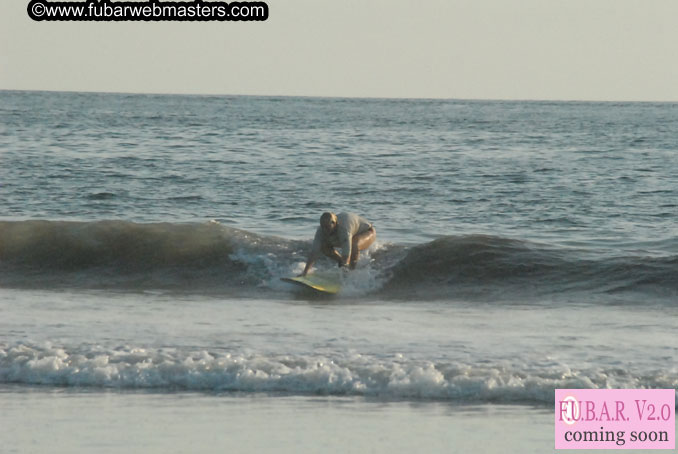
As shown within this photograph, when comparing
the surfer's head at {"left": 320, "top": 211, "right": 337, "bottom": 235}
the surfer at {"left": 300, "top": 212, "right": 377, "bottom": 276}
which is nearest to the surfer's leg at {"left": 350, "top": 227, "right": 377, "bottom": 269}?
the surfer at {"left": 300, "top": 212, "right": 377, "bottom": 276}

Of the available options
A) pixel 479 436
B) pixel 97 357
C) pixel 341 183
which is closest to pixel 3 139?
pixel 341 183

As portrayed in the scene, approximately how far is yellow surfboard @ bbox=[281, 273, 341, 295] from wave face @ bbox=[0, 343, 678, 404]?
5.00 m

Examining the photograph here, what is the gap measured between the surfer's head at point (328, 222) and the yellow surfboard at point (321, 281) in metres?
0.81

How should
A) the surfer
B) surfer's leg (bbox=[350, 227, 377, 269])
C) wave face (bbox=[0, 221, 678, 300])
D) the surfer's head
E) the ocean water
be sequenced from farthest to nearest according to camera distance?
1. wave face (bbox=[0, 221, 678, 300])
2. surfer's leg (bbox=[350, 227, 377, 269])
3. the surfer
4. the surfer's head
5. the ocean water

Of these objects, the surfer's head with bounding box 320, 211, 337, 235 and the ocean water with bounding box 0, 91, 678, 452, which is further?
the surfer's head with bounding box 320, 211, 337, 235

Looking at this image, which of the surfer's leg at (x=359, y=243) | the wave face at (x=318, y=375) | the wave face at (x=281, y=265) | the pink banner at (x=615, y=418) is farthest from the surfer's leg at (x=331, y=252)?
the pink banner at (x=615, y=418)

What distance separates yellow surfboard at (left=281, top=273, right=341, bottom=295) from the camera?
1534 centimetres

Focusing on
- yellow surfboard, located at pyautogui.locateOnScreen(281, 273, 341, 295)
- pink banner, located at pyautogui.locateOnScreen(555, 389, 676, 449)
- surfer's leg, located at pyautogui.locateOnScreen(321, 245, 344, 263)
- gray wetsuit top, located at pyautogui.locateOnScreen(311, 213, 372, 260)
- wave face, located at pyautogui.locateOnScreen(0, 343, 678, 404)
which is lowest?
pink banner, located at pyautogui.locateOnScreen(555, 389, 676, 449)

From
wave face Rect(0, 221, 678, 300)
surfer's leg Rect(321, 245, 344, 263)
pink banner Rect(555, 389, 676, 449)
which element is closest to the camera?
pink banner Rect(555, 389, 676, 449)

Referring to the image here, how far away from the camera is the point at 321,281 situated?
15523 millimetres

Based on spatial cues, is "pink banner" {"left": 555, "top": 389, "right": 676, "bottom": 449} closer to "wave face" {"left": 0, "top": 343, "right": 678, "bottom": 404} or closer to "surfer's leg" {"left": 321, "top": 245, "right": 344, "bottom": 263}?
"wave face" {"left": 0, "top": 343, "right": 678, "bottom": 404}

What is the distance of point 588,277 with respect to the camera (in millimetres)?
Answer: 16359

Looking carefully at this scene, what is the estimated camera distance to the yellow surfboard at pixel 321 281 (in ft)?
50.3

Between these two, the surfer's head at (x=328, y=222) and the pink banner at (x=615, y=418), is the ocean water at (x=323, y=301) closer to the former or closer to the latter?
the pink banner at (x=615, y=418)
